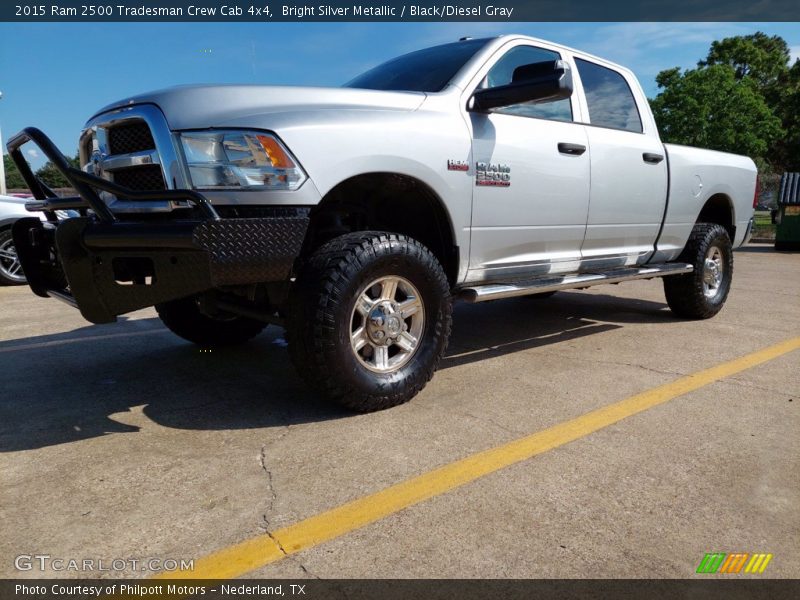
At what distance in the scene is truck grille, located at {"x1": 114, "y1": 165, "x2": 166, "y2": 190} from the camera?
284cm

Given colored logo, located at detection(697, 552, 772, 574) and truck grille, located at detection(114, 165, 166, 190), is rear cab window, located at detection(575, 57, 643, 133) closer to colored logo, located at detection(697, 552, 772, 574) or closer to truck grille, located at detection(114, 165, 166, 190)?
truck grille, located at detection(114, 165, 166, 190)

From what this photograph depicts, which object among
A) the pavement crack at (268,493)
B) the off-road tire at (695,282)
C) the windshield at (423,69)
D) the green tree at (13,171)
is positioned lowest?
the pavement crack at (268,493)

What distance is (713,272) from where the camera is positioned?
5805mm

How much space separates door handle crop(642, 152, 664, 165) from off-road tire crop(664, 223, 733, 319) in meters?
1.05

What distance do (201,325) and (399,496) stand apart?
259cm

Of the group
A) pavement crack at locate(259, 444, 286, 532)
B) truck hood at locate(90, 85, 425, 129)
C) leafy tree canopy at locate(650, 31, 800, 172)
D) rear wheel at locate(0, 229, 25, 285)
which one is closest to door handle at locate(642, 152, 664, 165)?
truck hood at locate(90, 85, 425, 129)

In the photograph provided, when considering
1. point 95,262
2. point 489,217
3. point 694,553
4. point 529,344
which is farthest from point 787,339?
point 95,262

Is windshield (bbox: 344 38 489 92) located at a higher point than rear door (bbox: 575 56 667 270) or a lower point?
higher

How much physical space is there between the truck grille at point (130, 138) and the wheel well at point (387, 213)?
0.85m

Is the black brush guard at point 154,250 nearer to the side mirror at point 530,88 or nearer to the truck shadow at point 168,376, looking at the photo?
the truck shadow at point 168,376

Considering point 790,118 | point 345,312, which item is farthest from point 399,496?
point 790,118

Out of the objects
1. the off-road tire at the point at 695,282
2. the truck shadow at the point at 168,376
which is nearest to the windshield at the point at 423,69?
the truck shadow at the point at 168,376

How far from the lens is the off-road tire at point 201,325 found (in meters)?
4.25

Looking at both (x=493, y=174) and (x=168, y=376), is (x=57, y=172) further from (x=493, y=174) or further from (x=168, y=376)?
(x=493, y=174)
